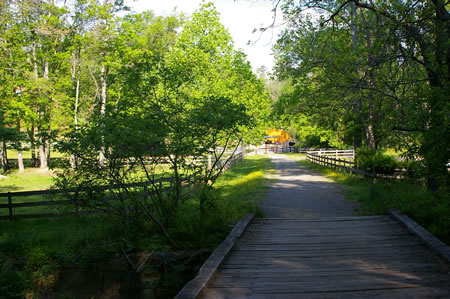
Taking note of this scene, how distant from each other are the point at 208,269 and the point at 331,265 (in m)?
1.90

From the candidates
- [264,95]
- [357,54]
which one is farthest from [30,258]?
[264,95]

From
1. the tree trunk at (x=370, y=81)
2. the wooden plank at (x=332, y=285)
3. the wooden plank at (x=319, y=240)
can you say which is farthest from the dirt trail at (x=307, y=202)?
the wooden plank at (x=332, y=285)

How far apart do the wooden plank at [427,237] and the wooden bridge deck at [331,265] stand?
104 mm

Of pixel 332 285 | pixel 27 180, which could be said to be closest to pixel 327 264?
pixel 332 285

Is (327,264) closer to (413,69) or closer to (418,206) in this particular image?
(418,206)

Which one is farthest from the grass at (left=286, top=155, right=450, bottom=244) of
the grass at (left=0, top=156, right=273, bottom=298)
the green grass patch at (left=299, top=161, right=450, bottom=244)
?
the grass at (left=0, top=156, right=273, bottom=298)

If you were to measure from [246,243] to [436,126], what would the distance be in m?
3.94

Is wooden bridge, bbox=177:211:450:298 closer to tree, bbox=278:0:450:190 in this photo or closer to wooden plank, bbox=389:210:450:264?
wooden plank, bbox=389:210:450:264

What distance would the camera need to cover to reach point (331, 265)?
585 centimetres

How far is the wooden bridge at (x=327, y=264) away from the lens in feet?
15.7

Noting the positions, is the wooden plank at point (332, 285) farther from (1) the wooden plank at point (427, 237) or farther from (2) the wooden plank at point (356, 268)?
(1) the wooden plank at point (427, 237)

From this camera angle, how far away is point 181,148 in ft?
27.8

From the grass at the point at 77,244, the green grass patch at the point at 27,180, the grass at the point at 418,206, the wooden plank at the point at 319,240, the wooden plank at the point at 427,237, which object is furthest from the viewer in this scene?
the green grass patch at the point at 27,180

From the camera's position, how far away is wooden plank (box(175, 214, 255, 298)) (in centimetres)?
463
